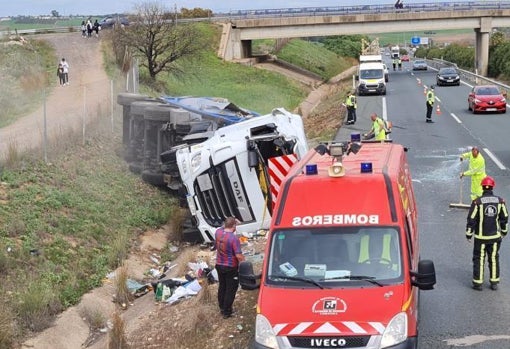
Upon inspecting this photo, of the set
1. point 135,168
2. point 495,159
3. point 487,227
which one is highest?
point 487,227

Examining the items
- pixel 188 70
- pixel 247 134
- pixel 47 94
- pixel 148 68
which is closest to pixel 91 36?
pixel 188 70

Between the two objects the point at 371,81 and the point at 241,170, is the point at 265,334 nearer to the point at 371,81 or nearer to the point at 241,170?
the point at 241,170

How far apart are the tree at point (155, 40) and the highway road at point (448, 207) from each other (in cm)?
1125

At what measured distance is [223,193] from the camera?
1478 centimetres

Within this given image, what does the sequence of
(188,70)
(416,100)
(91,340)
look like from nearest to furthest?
(91,340)
(416,100)
(188,70)

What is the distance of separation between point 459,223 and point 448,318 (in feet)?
19.2

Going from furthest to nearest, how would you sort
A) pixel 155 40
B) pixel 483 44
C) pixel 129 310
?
pixel 483 44 < pixel 155 40 < pixel 129 310

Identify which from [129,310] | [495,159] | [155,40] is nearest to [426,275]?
[129,310]

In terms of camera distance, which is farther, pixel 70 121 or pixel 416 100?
pixel 416 100

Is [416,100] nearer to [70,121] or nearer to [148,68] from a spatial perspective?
[148,68]

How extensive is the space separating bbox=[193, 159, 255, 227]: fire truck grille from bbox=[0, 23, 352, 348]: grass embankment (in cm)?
216

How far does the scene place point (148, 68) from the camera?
135 ft

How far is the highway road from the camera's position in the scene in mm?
9831

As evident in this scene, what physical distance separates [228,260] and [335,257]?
2.69m
